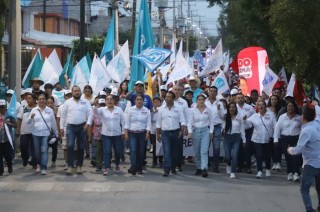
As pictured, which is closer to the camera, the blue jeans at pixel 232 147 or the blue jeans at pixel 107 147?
the blue jeans at pixel 107 147

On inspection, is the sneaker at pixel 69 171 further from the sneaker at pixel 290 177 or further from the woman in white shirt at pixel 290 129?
the sneaker at pixel 290 177

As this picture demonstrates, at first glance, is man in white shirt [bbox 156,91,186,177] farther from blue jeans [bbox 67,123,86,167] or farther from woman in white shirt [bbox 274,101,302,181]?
woman in white shirt [bbox 274,101,302,181]

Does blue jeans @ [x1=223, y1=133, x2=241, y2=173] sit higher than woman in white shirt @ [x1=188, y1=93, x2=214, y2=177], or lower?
lower

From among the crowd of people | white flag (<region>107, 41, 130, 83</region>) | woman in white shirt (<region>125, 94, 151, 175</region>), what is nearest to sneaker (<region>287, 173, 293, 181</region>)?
the crowd of people

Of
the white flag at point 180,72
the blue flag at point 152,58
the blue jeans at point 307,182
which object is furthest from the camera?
the white flag at point 180,72

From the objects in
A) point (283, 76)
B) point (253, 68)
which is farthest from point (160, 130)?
point (283, 76)

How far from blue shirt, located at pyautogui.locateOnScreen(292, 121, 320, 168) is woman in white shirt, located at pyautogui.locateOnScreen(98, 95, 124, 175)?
4839 millimetres

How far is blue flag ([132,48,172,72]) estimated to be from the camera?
1626 cm

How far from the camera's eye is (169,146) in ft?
45.0

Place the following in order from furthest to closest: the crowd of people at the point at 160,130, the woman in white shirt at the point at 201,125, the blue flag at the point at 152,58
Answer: the blue flag at the point at 152,58, the woman in white shirt at the point at 201,125, the crowd of people at the point at 160,130

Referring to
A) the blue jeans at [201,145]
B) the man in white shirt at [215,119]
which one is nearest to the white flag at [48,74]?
the man in white shirt at [215,119]

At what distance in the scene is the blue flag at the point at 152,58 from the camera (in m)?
16.3

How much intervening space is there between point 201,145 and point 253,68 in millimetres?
5146

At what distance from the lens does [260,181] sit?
13555 millimetres
